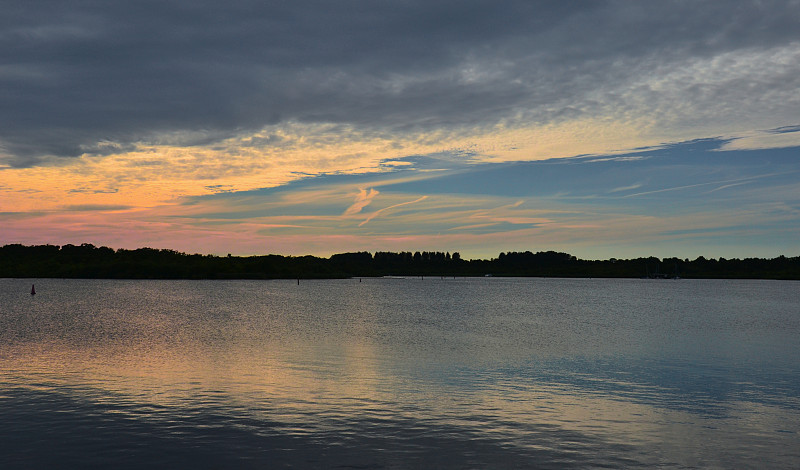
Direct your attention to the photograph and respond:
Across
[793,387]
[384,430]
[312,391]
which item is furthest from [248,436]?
[793,387]

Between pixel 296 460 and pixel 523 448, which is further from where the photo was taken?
A: pixel 523 448

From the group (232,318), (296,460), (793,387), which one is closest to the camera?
(296,460)

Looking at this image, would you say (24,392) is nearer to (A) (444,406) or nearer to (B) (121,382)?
(B) (121,382)

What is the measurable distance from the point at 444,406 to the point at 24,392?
19260 millimetres

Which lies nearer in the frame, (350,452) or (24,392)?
(350,452)

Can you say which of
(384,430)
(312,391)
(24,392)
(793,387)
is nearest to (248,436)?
(384,430)

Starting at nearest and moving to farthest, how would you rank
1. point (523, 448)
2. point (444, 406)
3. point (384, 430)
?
point (523, 448), point (384, 430), point (444, 406)

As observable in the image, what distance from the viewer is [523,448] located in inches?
815

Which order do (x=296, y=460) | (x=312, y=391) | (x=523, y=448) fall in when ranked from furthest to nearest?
1. (x=312, y=391)
2. (x=523, y=448)
3. (x=296, y=460)

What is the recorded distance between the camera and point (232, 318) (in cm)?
8306

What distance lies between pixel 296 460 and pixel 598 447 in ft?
33.1

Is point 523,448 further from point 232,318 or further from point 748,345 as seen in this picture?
point 232,318

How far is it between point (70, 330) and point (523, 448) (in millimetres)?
54678

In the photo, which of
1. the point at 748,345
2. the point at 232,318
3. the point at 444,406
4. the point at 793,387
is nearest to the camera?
the point at 444,406
